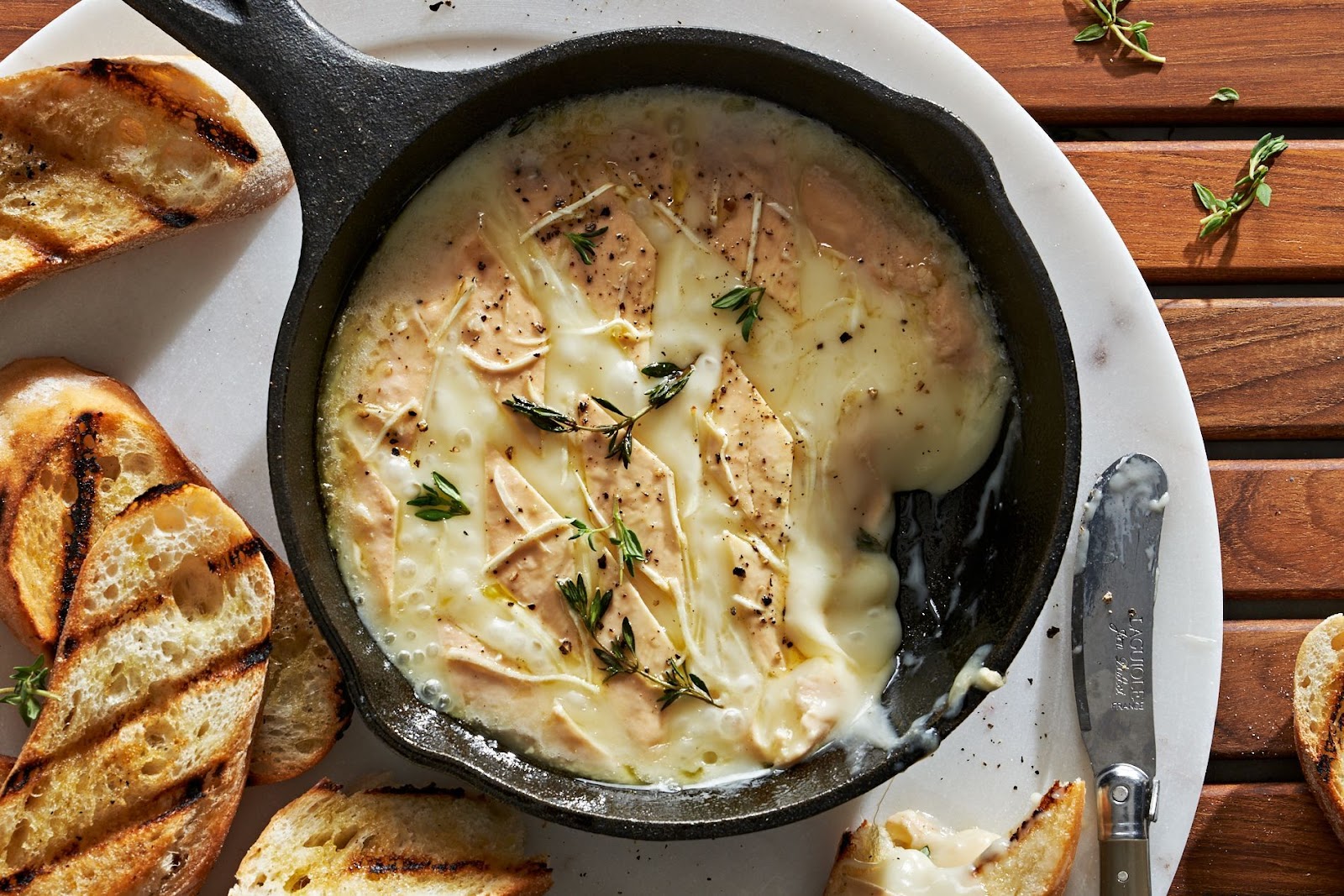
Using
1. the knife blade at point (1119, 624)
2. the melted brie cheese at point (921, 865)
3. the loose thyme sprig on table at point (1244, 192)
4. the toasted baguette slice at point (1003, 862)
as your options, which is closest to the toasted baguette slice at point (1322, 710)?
the knife blade at point (1119, 624)

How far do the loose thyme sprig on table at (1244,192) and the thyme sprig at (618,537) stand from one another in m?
1.43

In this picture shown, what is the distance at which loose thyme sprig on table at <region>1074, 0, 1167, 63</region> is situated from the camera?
249 cm

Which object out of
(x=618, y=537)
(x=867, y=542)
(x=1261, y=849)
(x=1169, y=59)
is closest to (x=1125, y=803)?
(x=1261, y=849)

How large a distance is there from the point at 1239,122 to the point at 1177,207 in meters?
0.29

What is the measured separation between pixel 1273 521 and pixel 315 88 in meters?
2.08

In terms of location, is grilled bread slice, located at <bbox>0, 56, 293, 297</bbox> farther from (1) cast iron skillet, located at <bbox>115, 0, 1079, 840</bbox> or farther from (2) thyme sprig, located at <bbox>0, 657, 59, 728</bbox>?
(2) thyme sprig, located at <bbox>0, 657, 59, 728</bbox>

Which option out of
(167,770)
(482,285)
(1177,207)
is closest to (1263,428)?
(1177,207)

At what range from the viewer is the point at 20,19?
2436mm

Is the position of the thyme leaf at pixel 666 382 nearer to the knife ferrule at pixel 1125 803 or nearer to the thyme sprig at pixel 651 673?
the thyme sprig at pixel 651 673

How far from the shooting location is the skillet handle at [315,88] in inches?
73.8

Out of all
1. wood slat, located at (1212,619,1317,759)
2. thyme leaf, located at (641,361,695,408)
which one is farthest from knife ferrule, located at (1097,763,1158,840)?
thyme leaf, located at (641,361,695,408)

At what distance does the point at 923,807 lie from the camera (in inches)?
87.4

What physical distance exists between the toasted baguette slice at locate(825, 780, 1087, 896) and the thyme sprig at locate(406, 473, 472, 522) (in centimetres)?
93

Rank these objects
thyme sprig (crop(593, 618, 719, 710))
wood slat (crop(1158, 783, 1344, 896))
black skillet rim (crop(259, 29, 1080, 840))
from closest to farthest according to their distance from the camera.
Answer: black skillet rim (crop(259, 29, 1080, 840)), thyme sprig (crop(593, 618, 719, 710)), wood slat (crop(1158, 783, 1344, 896))
